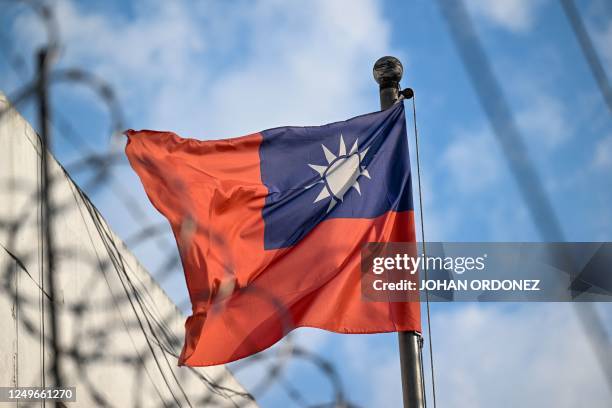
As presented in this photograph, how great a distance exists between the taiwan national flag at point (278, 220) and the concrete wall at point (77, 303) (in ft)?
2.20

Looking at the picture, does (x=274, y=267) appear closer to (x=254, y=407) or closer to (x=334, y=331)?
(x=334, y=331)

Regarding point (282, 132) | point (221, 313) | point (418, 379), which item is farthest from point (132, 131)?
point (418, 379)

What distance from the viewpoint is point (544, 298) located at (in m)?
9.05

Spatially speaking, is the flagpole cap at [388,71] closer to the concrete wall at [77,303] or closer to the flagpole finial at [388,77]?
the flagpole finial at [388,77]

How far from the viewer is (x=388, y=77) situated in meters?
8.11

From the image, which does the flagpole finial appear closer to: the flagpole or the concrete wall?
the flagpole

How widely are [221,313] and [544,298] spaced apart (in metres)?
2.76

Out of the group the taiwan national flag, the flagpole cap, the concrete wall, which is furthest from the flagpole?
the concrete wall

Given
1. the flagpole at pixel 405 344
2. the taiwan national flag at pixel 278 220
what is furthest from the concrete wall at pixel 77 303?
the flagpole at pixel 405 344

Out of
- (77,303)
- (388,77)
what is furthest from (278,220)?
(77,303)

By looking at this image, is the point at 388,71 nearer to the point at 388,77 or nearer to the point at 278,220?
the point at 388,77

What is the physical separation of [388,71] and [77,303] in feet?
8.84

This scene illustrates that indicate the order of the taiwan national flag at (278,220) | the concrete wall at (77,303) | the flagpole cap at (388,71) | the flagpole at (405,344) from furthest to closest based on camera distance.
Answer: the flagpole cap at (388,71) < the taiwan national flag at (278,220) < the concrete wall at (77,303) < the flagpole at (405,344)

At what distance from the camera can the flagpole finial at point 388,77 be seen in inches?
315
